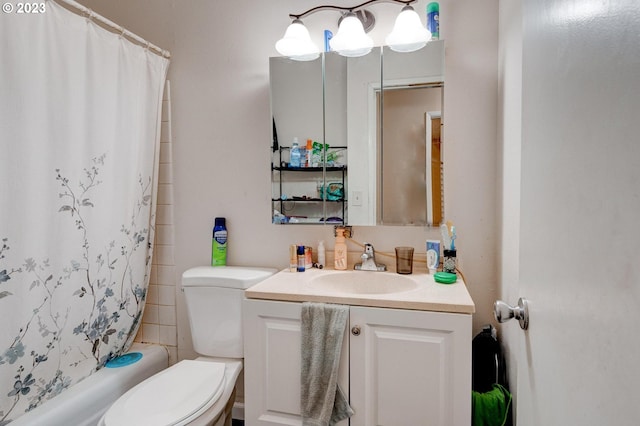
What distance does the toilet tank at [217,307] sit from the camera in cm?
160

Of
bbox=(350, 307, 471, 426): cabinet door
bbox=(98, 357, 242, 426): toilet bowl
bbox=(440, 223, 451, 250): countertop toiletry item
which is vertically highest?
bbox=(440, 223, 451, 250): countertop toiletry item

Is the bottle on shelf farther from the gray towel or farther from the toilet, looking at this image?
the gray towel

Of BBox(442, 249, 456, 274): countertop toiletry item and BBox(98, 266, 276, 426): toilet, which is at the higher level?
BBox(442, 249, 456, 274): countertop toiletry item

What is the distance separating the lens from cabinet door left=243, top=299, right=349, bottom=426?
1334 millimetres

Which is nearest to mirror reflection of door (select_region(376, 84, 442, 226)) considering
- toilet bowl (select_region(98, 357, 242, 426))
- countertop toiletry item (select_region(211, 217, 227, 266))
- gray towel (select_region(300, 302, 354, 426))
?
gray towel (select_region(300, 302, 354, 426))

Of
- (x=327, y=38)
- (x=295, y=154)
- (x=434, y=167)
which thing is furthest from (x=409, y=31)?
(x=295, y=154)

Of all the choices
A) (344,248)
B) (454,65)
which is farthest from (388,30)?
(344,248)

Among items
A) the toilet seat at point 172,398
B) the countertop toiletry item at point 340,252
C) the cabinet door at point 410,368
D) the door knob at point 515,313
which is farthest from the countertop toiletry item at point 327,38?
the toilet seat at point 172,398

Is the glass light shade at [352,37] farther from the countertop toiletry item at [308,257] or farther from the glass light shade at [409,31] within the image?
the countertop toiletry item at [308,257]

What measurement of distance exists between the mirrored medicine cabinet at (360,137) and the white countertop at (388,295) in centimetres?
32

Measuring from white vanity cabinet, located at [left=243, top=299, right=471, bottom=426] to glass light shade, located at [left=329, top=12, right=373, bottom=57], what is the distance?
112cm

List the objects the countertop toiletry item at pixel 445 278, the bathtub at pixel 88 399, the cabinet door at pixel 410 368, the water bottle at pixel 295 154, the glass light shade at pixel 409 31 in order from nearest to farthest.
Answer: the cabinet door at pixel 410 368, the bathtub at pixel 88 399, the countertop toiletry item at pixel 445 278, the glass light shade at pixel 409 31, the water bottle at pixel 295 154

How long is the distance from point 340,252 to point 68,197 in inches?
43.4

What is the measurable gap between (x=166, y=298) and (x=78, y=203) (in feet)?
2.49
